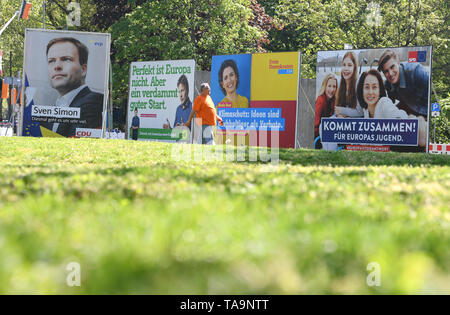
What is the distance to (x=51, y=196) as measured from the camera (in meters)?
4.47

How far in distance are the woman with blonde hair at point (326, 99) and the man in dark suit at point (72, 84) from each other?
8585 mm

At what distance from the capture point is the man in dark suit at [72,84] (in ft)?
71.4

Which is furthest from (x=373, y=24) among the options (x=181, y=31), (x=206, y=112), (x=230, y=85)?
(x=206, y=112)

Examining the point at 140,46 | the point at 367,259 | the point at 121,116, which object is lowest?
the point at 367,259

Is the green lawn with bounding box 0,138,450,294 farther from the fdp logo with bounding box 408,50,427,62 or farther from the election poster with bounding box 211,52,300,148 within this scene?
the election poster with bounding box 211,52,300,148

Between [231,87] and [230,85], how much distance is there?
104 millimetres

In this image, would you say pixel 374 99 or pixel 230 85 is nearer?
pixel 374 99

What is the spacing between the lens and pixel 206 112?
55.0 feet

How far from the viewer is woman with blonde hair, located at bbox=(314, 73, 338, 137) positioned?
65.3ft

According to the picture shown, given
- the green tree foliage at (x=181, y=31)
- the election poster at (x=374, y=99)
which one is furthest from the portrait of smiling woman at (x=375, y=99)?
the green tree foliage at (x=181, y=31)

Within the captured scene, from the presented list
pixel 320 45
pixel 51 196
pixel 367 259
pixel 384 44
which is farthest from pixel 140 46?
pixel 367 259

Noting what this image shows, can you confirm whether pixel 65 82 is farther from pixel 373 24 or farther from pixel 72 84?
pixel 373 24
